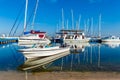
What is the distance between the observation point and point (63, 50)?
164 ft

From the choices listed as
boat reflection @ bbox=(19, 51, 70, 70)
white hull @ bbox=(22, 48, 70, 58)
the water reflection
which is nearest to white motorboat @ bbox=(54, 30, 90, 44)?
the water reflection

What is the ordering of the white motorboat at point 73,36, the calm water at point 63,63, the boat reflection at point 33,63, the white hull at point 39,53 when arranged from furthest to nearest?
the white motorboat at point 73,36 < the white hull at point 39,53 < the boat reflection at point 33,63 < the calm water at point 63,63

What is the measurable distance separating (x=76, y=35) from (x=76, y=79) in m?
105

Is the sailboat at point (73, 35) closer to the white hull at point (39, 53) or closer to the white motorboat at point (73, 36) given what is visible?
the white motorboat at point (73, 36)

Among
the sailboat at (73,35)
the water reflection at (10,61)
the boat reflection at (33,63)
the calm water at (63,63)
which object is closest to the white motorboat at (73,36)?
the sailboat at (73,35)

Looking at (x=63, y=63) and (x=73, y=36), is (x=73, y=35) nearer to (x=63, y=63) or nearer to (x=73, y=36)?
(x=73, y=36)

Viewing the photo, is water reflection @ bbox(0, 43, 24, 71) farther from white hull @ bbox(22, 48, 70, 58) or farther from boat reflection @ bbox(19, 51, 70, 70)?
white hull @ bbox(22, 48, 70, 58)

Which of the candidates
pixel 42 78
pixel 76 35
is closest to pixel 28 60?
→ pixel 42 78

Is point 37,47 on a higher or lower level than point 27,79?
higher

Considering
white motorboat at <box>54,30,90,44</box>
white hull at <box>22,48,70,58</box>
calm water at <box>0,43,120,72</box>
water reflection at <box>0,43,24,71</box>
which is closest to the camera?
calm water at <box>0,43,120,72</box>

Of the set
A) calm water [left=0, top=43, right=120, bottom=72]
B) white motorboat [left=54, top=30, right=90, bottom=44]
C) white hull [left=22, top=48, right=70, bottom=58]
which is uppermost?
white motorboat [left=54, top=30, right=90, bottom=44]

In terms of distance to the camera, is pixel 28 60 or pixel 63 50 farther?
pixel 63 50

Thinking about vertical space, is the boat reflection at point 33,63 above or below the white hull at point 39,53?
below

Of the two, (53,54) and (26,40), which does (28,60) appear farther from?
(26,40)
